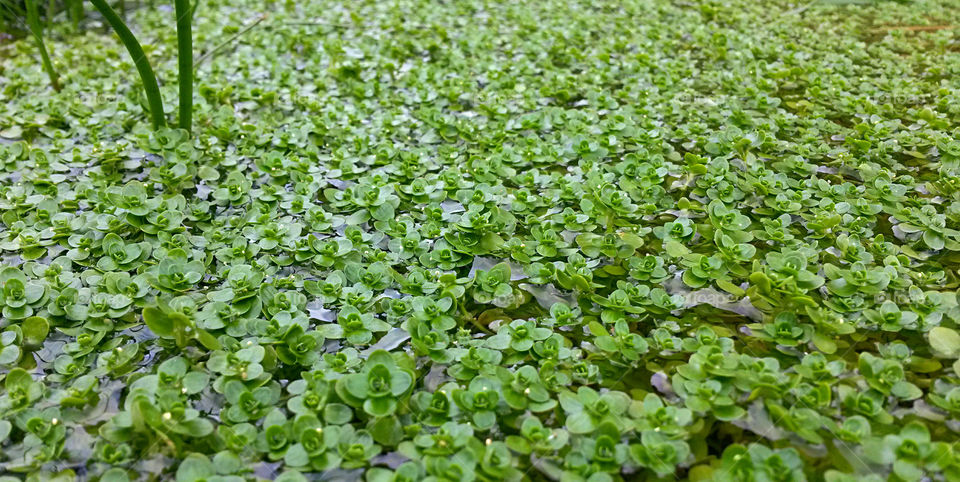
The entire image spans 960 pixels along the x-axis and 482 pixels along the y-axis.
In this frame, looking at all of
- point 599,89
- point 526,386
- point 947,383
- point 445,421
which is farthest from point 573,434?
point 599,89

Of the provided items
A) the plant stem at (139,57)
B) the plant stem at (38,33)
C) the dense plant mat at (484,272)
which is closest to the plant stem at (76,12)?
the dense plant mat at (484,272)

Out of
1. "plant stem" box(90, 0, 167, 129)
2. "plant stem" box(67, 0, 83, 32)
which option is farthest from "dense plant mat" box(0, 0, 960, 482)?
"plant stem" box(67, 0, 83, 32)

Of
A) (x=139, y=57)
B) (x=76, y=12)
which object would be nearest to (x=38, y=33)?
(x=139, y=57)

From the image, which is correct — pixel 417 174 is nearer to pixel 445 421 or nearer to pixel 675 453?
pixel 445 421

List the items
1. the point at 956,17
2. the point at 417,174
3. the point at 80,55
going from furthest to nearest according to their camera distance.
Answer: the point at 956,17 < the point at 80,55 < the point at 417,174

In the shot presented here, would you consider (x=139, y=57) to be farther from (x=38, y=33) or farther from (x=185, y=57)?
(x=38, y=33)

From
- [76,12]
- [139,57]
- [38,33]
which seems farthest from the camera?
[76,12]
